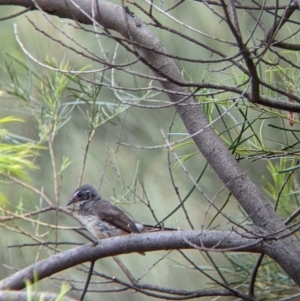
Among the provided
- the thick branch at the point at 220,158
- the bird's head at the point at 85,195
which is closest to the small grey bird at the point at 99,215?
the bird's head at the point at 85,195

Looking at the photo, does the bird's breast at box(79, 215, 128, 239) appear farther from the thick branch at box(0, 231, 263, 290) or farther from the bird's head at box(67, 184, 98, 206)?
the thick branch at box(0, 231, 263, 290)

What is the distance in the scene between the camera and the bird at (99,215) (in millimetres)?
2369

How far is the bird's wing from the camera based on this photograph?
2.30 meters

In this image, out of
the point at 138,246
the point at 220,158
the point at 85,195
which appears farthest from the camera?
the point at 85,195

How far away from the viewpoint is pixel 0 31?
287 cm


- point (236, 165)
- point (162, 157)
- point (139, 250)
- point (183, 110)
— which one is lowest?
point (139, 250)

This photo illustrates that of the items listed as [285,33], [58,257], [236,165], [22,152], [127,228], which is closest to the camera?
[22,152]

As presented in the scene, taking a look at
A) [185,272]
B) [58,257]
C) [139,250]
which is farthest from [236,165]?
[185,272]

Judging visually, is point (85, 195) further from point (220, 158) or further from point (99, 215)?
point (220, 158)

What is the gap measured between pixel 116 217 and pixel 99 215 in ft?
0.32

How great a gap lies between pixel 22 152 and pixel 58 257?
0.30 metres

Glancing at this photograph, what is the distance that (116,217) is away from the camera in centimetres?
237

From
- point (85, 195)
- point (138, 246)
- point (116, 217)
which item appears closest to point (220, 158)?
point (138, 246)

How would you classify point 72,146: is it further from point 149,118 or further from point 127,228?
point 127,228
